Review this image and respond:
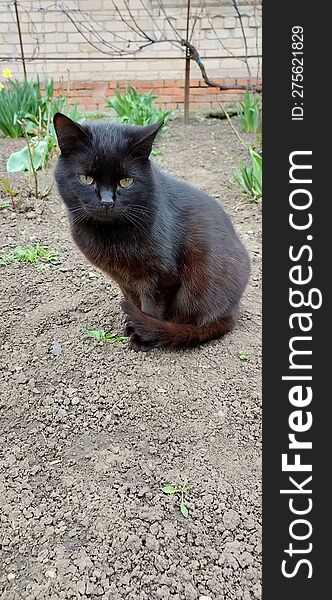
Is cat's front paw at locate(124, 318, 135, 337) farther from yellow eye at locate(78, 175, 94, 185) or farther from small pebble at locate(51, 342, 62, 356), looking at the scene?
yellow eye at locate(78, 175, 94, 185)

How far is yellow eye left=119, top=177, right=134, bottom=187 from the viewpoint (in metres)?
1.76

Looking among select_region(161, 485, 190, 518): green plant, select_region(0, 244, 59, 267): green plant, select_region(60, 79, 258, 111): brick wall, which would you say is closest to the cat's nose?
select_region(161, 485, 190, 518): green plant

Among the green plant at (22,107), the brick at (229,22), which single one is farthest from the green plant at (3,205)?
the brick at (229,22)

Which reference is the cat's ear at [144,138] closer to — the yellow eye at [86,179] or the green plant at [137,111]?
the yellow eye at [86,179]

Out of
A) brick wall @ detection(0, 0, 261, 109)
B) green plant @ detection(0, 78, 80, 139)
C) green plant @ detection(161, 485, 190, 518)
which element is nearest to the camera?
green plant @ detection(161, 485, 190, 518)

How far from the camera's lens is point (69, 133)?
1744mm

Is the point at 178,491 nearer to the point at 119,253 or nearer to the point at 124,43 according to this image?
the point at 119,253

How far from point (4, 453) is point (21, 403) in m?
0.23

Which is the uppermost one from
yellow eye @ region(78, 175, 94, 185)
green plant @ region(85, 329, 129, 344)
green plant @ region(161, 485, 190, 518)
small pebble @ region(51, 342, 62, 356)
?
yellow eye @ region(78, 175, 94, 185)

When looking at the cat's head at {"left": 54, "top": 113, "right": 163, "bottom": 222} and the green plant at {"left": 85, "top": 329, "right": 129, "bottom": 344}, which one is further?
the green plant at {"left": 85, "top": 329, "right": 129, "bottom": 344}

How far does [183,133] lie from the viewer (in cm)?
518

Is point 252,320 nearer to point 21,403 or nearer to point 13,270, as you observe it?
point 21,403

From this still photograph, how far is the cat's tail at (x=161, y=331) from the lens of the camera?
2.05 m

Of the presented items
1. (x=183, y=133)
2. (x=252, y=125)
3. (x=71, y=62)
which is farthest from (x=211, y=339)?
(x=71, y=62)
